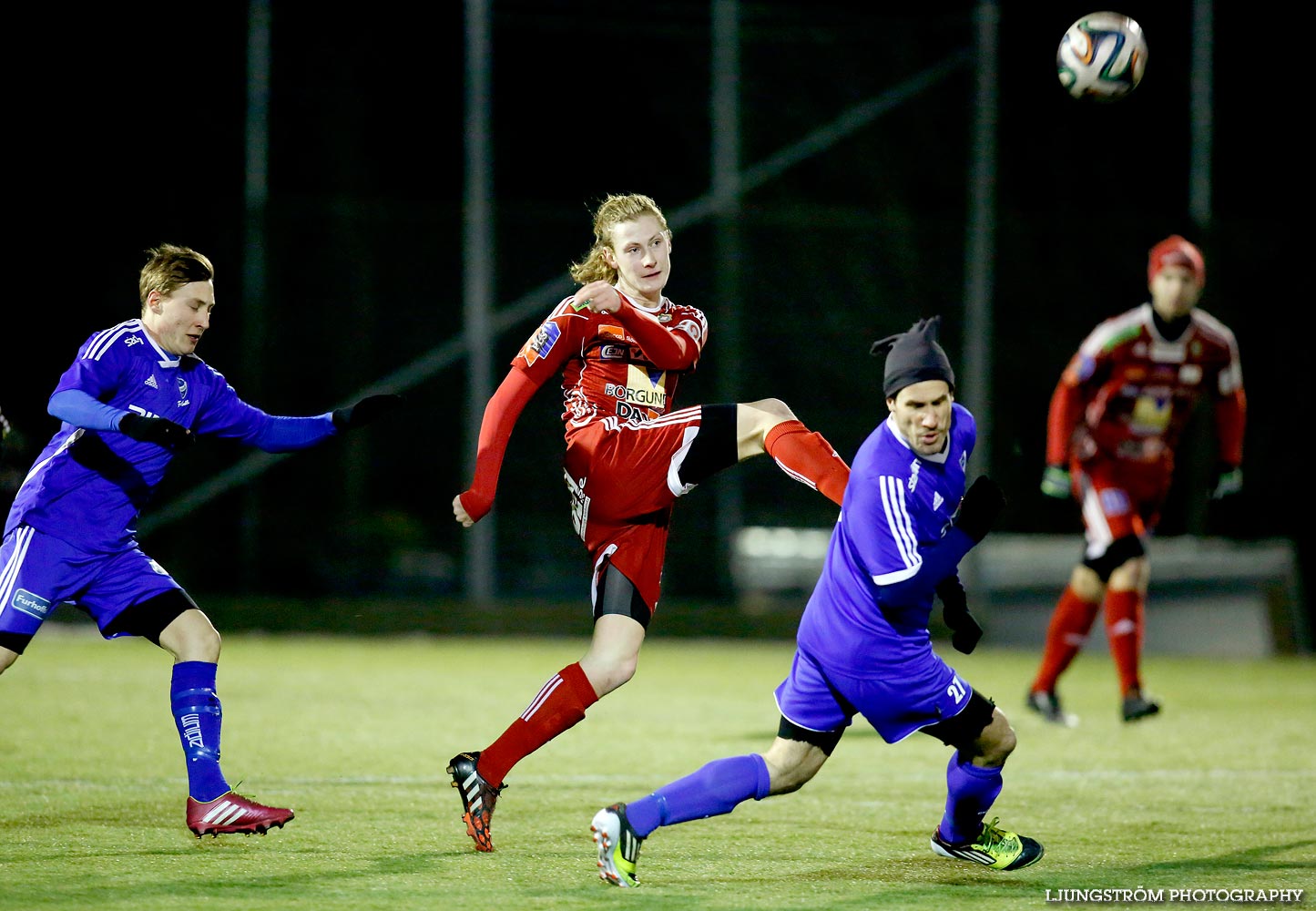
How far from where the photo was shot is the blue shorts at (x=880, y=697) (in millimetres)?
4168

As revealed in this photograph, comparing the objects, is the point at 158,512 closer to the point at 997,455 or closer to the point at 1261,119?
the point at 997,455

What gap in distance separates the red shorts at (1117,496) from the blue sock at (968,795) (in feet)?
13.0

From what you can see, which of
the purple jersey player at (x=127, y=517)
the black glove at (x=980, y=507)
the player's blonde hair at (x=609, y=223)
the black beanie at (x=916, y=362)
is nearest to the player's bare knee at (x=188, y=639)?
the purple jersey player at (x=127, y=517)

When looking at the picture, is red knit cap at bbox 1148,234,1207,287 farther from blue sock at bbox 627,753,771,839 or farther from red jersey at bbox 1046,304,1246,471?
blue sock at bbox 627,753,771,839

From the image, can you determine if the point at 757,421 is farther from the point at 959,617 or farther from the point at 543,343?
the point at 959,617

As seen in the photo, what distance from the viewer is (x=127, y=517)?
495 cm

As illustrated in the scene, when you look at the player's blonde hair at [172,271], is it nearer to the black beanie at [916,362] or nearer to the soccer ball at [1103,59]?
the black beanie at [916,362]

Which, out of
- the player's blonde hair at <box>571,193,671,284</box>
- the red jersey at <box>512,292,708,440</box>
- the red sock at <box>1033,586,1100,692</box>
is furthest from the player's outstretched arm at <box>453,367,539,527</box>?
the red sock at <box>1033,586,1100,692</box>

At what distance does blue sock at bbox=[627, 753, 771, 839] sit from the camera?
4.15 m

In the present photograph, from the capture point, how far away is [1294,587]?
40.5ft

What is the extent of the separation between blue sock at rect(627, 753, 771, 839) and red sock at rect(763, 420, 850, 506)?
0.84 metres

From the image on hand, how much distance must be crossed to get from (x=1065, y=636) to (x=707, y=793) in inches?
175

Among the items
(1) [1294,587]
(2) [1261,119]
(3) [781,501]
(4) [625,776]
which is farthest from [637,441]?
(2) [1261,119]

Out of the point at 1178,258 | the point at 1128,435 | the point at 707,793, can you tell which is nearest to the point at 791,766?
the point at 707,793
